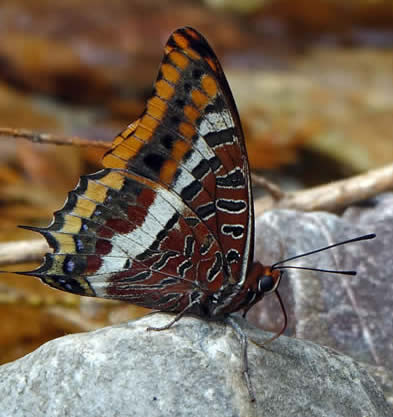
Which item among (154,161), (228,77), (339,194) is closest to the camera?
(154,161)

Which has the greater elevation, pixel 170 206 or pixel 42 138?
pixel 170 206

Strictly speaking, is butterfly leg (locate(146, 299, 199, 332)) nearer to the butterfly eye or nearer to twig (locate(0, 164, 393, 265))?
the butterfly eye

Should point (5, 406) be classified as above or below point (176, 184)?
below

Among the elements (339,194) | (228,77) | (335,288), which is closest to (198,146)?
(335,288)

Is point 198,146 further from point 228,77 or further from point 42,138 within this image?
point 228,77

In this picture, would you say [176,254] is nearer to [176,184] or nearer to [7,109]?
[176,184]

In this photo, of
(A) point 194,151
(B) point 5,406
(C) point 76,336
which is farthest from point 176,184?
(B) point 5,406
